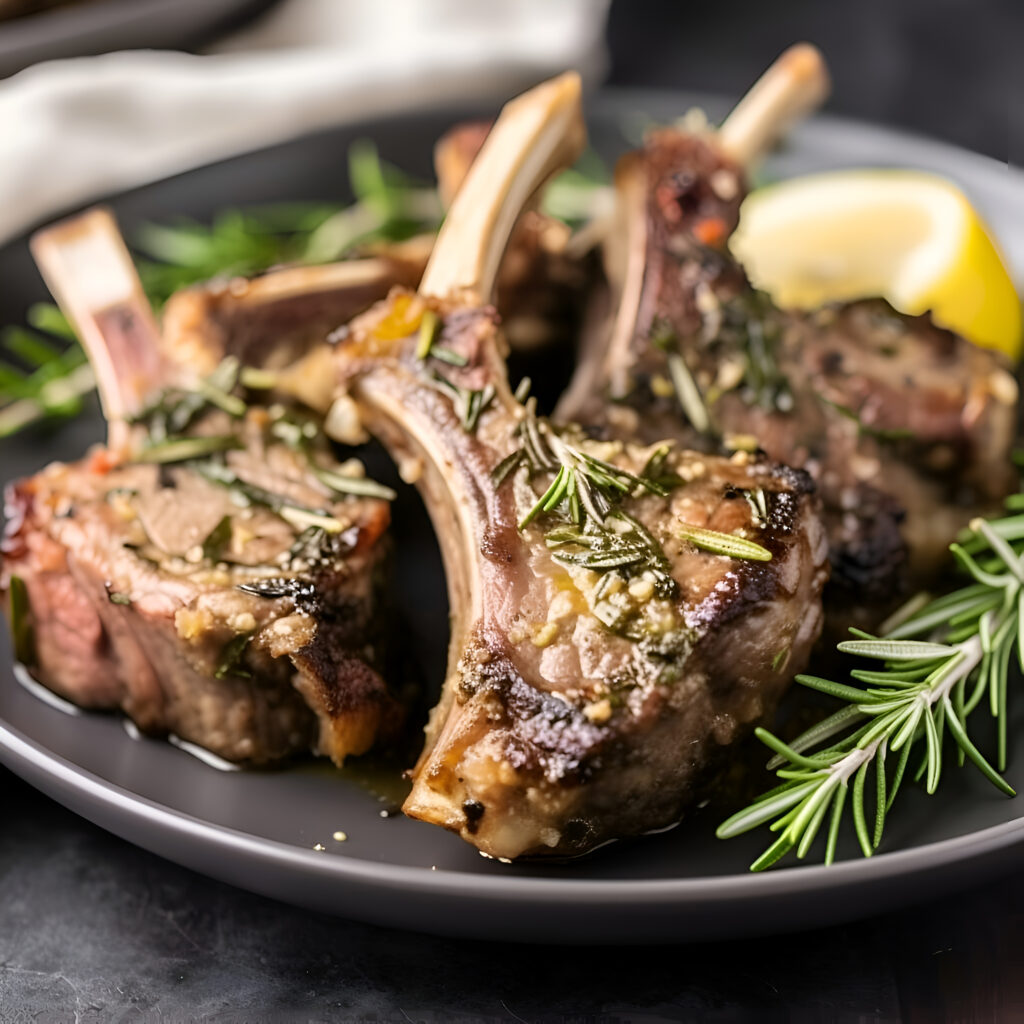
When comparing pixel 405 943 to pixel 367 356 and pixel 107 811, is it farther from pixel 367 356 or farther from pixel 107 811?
pixel 367 356

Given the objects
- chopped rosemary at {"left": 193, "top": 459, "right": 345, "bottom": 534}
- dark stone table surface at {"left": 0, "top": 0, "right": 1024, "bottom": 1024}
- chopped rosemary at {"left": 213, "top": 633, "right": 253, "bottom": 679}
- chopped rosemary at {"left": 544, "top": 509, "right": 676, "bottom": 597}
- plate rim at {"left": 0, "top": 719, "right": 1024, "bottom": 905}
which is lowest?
dark stone table surface at {"left": 0, "top": 0, "right": 1024, "bottom": 1024}

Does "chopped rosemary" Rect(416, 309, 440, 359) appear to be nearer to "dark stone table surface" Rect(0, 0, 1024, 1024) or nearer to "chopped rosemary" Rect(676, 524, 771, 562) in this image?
"chopped rosemary" Rect(676, 524, 771, 562)

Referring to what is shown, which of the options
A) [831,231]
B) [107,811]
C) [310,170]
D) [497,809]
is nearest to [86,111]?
[310,170]

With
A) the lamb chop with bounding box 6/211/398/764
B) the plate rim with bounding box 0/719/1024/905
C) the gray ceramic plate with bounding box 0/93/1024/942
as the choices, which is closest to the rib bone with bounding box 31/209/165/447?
the lamb chop with bounding box 6/211/398/764

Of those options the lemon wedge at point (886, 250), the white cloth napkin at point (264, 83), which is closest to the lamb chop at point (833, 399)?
the lemon wedge at point (886, 250)

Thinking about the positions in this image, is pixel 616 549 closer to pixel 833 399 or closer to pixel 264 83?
pixel 833 399

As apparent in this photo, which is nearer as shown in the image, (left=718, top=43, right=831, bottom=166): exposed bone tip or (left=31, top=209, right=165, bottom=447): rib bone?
(left=31, top=209, right=165, bottom=447): rib bone

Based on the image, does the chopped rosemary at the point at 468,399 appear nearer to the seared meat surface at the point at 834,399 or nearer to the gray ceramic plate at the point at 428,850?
the seared meat surface at the point at 834,399
